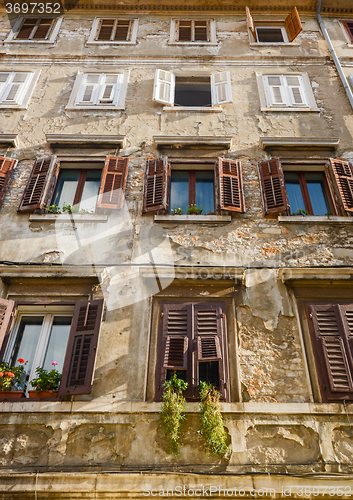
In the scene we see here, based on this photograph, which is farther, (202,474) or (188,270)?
(188,270)

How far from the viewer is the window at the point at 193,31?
11953 mm

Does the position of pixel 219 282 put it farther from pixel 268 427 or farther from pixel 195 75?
pixel 195 75

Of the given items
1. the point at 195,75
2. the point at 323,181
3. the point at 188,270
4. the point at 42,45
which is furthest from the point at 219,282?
the point at 42,45

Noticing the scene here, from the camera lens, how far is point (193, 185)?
891cm

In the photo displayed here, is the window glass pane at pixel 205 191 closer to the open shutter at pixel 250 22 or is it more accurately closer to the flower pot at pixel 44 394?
the flower pot at pixel 44 394

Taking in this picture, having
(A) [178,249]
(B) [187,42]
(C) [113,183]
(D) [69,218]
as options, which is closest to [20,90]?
(C) [113,183]

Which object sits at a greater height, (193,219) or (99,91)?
(99,91)

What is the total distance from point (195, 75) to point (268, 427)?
8.78 m

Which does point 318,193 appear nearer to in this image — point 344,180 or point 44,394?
point 344,180

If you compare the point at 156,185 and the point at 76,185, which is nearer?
the point at 156,185

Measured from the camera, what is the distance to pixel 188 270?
724 cm

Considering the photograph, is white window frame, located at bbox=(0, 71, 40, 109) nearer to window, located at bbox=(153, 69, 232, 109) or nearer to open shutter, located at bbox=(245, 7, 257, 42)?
window, located at bbox=(153, 69, 232, 109)

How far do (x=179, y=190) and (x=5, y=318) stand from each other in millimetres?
4177

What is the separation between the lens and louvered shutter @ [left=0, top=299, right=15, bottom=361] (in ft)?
21.0
